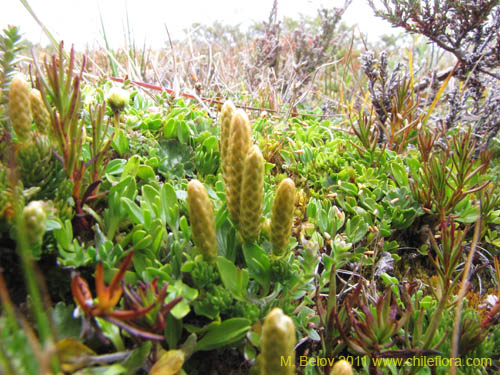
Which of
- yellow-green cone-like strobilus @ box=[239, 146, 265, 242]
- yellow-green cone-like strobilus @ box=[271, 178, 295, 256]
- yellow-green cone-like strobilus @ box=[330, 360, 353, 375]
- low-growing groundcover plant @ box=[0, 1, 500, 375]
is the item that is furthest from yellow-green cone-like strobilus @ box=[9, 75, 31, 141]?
yellow-green cone-like strobilus @ box=[330, 360, 353, 375]

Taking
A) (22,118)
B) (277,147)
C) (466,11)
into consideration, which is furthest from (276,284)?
(466,11)

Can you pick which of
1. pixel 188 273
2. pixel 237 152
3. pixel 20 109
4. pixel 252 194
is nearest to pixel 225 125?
pixel 237 152

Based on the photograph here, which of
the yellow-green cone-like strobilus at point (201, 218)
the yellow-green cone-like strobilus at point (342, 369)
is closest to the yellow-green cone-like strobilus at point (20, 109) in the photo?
the yellow-green cone-like strobilus at point (201, 218)

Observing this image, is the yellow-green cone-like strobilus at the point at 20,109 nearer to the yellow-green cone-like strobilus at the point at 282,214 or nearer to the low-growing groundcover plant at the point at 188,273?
the low-growing groundcover plant at the point at 188,273

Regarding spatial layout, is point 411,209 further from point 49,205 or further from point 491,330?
point 49,205

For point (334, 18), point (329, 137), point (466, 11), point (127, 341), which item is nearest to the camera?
point (127, 341)

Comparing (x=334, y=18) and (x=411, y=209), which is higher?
(x=334, y=18)

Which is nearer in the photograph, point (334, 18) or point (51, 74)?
point (51, 74)
